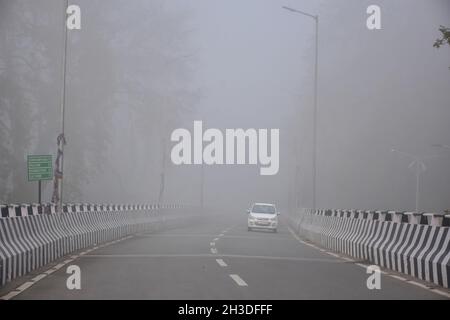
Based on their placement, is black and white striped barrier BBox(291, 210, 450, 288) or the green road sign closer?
black and white striped barrier BBox(291, 210, 450, 288)

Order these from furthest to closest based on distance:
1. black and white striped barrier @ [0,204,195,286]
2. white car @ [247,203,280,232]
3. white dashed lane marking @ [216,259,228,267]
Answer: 1. white car @ [247,203,280,232]
2. white dashed lane marking @ [216,259,228,267]
3. black and white striped barrier @ [0,204,195,286]

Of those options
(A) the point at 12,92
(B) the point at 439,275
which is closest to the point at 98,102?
(A) the point at 12,92

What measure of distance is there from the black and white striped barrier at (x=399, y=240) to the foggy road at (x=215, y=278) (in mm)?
589

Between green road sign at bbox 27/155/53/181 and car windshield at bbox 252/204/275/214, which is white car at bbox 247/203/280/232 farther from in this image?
green road sign at bbox 27/155/53/181

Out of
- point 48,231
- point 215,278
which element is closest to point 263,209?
point 48,231

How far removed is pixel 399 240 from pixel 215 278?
468 cm

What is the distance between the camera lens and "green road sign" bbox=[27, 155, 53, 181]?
25688 millimetres

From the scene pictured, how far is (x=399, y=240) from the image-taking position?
16484 millimetres

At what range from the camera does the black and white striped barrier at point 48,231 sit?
45.1 ft

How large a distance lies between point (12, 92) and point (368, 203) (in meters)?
52.0

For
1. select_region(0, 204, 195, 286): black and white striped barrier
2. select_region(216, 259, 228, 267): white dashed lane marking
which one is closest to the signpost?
select_region(0, 204, 195, 286): black and white striped barrier

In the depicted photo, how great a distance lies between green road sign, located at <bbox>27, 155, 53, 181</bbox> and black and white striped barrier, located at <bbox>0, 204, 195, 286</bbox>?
5.88ft

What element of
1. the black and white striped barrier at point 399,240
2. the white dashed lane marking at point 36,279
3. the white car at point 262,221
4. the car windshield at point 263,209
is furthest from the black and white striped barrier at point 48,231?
the car windshield at point 263,209
